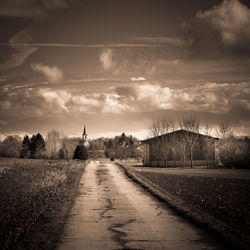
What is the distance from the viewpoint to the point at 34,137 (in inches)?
3957

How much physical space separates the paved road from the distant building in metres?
33.0

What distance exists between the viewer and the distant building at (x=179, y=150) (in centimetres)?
4344

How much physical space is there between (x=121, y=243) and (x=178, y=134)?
3862 cm

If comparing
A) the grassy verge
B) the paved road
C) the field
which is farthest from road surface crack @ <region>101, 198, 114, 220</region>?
the grassy verge

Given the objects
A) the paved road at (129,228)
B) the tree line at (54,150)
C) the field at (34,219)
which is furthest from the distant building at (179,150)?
the paved road at (129,228)

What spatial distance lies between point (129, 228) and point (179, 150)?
123 feet

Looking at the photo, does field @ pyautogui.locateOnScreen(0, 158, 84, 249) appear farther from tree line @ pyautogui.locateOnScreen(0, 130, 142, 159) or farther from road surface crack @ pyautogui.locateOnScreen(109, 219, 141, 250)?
tree line @ pyautogui.locateOnScreen(0, 130, 142, 159)

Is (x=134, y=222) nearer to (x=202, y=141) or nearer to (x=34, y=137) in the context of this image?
(x=202, y=141)

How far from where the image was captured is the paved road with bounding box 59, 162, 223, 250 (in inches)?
242

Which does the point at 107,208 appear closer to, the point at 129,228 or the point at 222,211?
the point at 129,228

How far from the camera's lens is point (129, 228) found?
7430 millimetres

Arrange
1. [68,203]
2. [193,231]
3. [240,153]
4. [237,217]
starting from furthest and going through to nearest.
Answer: [240,153], [68,203], [237,217], [193,231]

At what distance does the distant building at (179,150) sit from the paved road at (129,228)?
3303cm

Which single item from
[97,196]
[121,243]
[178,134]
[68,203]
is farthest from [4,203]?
[178,134]
